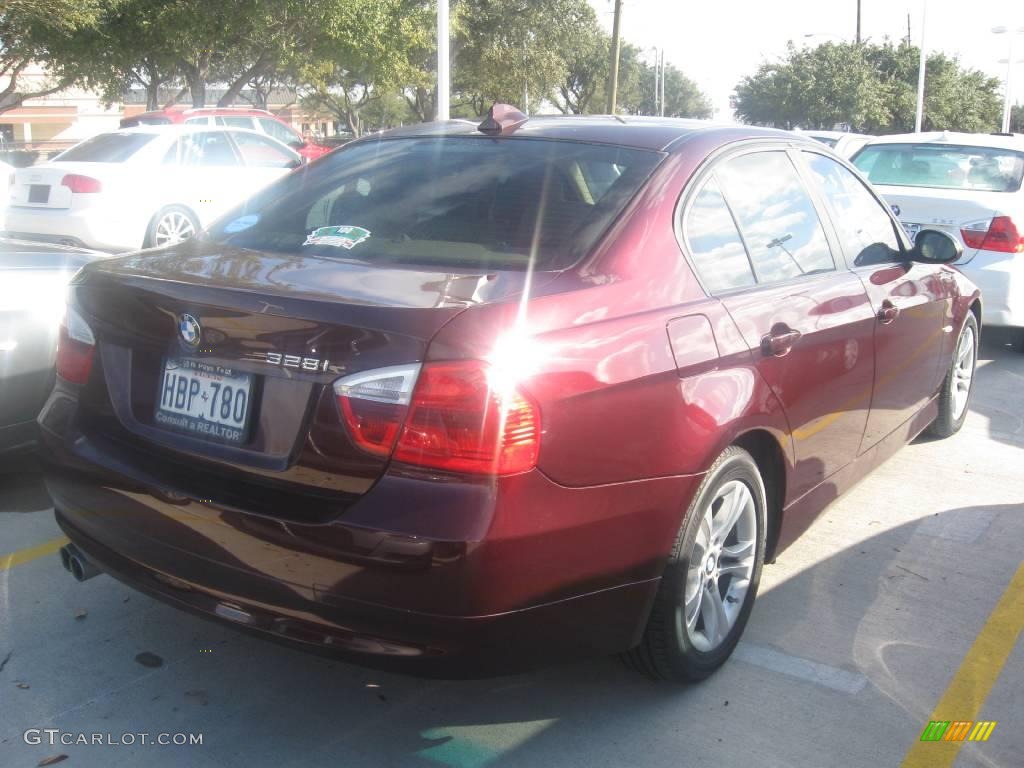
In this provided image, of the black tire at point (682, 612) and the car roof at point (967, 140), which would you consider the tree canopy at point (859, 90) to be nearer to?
the car roof at point (967, 140)

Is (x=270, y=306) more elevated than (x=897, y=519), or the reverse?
(x=270, y=306)

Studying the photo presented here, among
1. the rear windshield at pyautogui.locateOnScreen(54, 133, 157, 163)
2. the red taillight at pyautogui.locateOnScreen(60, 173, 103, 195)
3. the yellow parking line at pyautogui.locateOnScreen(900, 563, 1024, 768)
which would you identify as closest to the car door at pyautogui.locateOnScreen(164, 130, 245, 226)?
the rear windshield at pyautogui.locateOnScreen(54, 133, 157, 163)

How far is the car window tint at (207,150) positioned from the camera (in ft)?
40.1

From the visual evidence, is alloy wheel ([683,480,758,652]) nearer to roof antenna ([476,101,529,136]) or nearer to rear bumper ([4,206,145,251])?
roof antenna ([476,101,529,136])

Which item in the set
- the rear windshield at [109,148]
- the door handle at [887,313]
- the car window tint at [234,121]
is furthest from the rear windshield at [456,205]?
the car window tint at [234,121]

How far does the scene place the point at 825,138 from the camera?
14227 mm

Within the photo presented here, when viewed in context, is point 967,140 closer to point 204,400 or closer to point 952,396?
point 952,396

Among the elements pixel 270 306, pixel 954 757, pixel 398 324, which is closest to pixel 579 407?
pixel 398 324

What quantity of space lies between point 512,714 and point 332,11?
1069 inches

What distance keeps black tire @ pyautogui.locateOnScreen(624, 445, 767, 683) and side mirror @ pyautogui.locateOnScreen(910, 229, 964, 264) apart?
182 cm

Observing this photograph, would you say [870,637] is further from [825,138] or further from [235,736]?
[825,138]

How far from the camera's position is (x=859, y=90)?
141ft

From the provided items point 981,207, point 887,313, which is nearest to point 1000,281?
point 981,207

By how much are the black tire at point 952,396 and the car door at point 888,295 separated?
23.6 inches
